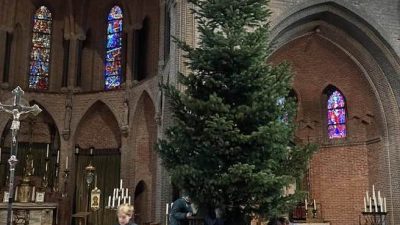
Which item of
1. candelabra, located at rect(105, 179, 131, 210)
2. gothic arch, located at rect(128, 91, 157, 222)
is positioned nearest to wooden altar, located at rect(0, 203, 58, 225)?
candelabra, located at rect(105, 179, 131, 210)

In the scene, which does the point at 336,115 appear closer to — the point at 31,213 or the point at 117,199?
the point at 117,199

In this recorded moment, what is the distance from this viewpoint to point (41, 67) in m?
21.2

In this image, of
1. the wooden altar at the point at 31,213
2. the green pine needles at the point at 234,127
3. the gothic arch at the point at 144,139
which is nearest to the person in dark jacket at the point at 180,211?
the green pine needles at the point at 234,127

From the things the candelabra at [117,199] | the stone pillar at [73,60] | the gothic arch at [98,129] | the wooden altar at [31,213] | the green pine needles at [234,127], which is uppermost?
the stone pillar at [73,60]

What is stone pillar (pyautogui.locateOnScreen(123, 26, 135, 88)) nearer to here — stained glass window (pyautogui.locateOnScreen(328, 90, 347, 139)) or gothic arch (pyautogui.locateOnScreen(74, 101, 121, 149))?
gothic arch (pyautogui.locateOnScreen(74, 101, 121, 149))

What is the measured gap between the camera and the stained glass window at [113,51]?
68.8 ft

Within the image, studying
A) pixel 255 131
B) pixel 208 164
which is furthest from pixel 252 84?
pixel 208 164

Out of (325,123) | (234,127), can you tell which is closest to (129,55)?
(325,123)

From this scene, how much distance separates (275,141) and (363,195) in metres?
11.4

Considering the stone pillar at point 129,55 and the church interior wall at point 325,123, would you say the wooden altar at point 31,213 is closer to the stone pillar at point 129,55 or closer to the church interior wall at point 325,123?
the stone pillar at point 129,55

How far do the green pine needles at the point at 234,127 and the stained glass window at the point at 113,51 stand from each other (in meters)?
13.9

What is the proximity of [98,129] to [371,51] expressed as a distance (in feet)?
37.1

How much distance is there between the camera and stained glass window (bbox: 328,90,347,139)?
18.1m

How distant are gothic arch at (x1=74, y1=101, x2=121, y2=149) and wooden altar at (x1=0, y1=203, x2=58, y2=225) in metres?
4.94
